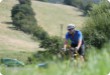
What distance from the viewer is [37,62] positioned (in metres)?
3.67

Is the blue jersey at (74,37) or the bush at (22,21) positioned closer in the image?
the blue jersey at (74,37)

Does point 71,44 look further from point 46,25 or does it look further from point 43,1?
point 43,1

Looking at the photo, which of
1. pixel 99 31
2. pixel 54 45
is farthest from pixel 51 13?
pixel 54 45

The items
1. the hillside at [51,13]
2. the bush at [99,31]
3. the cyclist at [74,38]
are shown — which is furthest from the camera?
the hillside at [51,13]

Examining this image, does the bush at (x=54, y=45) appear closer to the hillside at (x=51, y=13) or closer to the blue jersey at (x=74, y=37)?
the blue jersey at (x=74, y=37)

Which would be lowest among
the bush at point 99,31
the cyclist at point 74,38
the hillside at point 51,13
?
the hillside at point 51,13

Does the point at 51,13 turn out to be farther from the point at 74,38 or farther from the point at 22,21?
the point at 74,38

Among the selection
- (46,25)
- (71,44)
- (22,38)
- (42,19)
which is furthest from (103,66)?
(42,19)

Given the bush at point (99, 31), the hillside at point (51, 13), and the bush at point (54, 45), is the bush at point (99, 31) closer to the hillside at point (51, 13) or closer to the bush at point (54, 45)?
the bush at point (54, 45)

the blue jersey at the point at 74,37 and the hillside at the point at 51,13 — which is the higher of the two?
the blue jersey at the point at 74,37

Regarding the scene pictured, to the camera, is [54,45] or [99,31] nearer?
[54,45]

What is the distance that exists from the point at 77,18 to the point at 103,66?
65.6 meters

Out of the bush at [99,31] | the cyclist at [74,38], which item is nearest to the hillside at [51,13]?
the bush at [99,31]

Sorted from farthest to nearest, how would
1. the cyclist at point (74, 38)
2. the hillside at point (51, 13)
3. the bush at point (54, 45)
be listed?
1. the hillside at point (51, 13)
2. the cyclist at point (74, 38)
3. the bush at point (54, 45)
